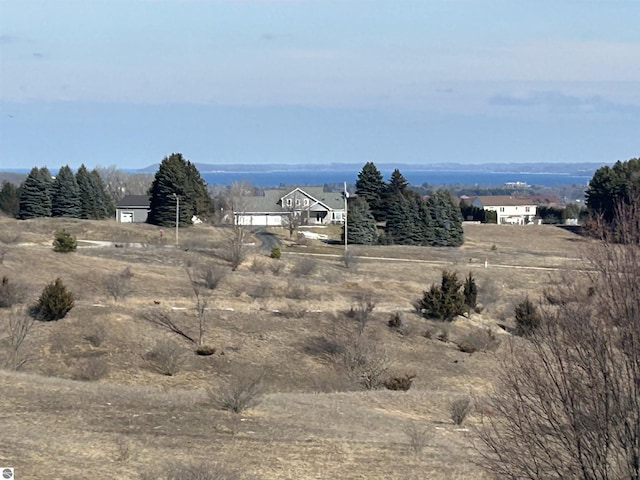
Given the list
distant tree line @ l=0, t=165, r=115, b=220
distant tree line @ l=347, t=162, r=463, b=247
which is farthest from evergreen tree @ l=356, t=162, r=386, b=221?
distant tree line @ l=0, t=165, r=115, b=220

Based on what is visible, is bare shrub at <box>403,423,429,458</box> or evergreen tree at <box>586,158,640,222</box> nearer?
bare shrub at <box>403,423,429,458</box>

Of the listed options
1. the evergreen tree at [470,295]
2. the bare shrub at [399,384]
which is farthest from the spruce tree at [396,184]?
the bare shrub at [399,384]

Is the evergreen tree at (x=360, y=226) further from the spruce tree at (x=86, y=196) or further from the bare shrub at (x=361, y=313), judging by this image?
the bare shrub at (x=361, y=313)

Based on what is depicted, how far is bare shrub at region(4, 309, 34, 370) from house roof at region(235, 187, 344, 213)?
68.4 meters

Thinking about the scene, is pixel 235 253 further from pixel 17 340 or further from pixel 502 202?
pixel 502 202

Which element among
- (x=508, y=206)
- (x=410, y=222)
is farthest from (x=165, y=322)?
(x=508, y=206)

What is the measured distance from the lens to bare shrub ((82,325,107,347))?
31378 millimetres

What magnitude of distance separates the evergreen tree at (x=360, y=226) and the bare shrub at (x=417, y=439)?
56288 mm

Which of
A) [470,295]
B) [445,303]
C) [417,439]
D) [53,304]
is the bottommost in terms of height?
[470,295]

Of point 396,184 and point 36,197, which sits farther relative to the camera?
point 396,184

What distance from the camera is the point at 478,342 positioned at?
37.0 meters

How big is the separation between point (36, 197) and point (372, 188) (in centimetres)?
3037

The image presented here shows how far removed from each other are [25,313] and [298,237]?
47079 mm

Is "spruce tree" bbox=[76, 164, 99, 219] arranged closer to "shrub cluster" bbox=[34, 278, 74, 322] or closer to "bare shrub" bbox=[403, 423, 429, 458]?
"shrub cluster" bbox=[34, 278, 74, 322]
